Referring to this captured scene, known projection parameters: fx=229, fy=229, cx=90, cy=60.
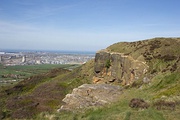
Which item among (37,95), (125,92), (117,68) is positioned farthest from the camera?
(117,68)

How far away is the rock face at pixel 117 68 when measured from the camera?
3366cm

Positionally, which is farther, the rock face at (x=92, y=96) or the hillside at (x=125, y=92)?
the rock face at (x=92, y=96)

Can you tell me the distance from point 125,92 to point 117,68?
13009mm

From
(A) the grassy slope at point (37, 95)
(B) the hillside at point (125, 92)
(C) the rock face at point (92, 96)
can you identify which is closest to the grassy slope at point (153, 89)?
(B) the hillside at point (125, 92)

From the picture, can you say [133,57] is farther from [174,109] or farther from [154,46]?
[174,109]

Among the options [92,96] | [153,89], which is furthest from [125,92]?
[153,89]

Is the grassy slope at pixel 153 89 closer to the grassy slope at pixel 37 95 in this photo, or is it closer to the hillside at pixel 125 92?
the hillside at pixel 125 92

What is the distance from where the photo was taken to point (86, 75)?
2146 inches

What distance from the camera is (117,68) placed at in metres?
41.3

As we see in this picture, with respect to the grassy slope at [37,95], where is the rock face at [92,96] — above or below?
above

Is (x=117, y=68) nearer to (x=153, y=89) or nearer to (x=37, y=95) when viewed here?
(x=37, y=95)

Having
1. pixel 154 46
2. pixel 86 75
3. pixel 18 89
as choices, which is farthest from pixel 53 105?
pixel 18 89

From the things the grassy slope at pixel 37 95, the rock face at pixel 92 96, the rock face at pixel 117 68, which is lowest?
the grassy slope at pixel 37 95

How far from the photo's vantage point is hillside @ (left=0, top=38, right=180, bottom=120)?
45.6 feet
